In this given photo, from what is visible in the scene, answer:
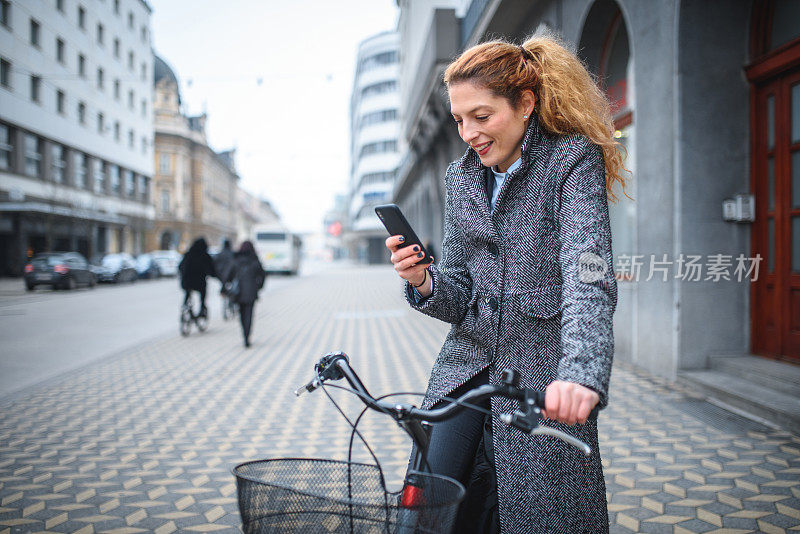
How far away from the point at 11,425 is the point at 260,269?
5.15m

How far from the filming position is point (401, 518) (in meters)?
1.27

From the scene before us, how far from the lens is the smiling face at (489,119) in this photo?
165 cm

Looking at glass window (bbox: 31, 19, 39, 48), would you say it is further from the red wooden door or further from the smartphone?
the red wooden door

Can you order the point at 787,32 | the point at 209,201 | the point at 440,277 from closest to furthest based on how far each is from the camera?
the point at 440,277 → the point at 787,32 → the point at 209,201

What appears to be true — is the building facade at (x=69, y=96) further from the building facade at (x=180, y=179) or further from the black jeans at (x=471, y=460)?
the building facade at (x=180, y=179)

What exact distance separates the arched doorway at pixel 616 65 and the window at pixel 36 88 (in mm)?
9029

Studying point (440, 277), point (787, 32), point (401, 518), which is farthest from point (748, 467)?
point (787, 32)

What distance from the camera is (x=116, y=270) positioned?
27422 millimetres

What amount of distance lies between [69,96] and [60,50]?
8.66 feet

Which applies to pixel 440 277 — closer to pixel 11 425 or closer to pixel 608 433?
pixel 608 433

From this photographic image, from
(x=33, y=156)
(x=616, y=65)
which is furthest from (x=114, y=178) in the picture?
(x=616, y=65)

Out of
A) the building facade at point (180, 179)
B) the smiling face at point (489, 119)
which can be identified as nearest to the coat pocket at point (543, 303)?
the smiling face at point (489, 119)

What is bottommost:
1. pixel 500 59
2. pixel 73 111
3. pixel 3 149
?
pixel 500 59

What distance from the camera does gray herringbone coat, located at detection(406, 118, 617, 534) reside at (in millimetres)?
1518
